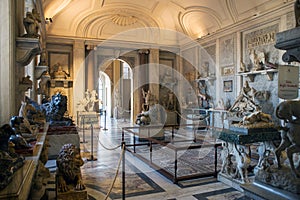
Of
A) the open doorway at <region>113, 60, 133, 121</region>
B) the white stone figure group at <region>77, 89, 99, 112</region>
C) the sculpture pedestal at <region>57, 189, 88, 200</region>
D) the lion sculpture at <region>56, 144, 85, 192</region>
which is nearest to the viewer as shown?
the sculpture pedestal at <region>57, 189, 88, 200</region>

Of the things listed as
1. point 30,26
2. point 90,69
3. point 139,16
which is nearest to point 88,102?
point 90,69

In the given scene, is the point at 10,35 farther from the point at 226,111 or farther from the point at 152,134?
the point at 226,111

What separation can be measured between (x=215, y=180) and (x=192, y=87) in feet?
31.0

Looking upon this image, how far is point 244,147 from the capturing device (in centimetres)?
439

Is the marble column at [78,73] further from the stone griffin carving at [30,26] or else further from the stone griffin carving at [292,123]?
the stone griffin carving at [292,123]

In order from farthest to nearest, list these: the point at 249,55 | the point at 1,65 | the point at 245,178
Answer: the point at 249,55, the point at 245,178, the point at 1,65

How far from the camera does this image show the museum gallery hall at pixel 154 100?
7.38 ft

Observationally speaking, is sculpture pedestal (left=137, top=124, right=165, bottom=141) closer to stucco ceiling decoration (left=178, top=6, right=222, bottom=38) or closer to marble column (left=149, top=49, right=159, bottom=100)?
marble column (left=149, top=49, right=159, bottom=100)

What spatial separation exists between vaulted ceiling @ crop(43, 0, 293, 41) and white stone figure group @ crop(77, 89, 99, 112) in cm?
304

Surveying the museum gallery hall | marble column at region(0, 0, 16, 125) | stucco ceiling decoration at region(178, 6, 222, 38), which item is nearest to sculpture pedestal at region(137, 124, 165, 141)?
the museum gallery hall

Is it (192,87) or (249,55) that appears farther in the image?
(192,87)

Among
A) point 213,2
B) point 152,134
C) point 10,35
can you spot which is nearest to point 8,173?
point 10,35

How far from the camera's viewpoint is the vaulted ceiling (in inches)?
415

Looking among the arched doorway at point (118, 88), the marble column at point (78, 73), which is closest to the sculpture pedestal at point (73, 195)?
the marble column at point (78, 73)
